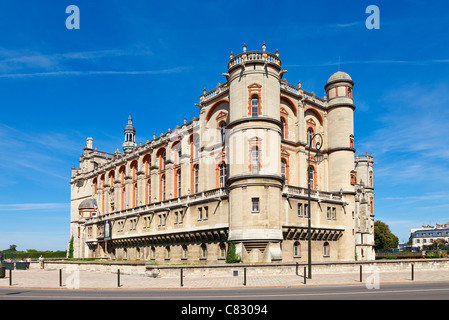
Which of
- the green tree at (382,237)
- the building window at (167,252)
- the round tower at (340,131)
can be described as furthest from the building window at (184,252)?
the green tree at (382,237)

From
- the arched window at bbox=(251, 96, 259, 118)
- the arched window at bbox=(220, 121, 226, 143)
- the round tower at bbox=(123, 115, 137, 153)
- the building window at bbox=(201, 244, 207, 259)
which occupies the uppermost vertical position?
the round tower at bbox=(123, 115, 137, 153)

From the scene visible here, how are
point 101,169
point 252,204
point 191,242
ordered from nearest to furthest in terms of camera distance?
1. point 252,204
2. point 191,242
3. point 101,169

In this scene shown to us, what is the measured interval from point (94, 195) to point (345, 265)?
198 ft

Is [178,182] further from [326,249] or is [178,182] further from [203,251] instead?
[326,249]

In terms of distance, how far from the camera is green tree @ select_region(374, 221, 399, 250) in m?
100

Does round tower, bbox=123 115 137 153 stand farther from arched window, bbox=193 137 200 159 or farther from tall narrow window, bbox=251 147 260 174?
tall narrow window, bbox=251 147 260 174

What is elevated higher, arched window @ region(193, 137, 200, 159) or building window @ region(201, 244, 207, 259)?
arched window @ region(193, 137, 200, 159)

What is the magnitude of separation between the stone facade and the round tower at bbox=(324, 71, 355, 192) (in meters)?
0.12

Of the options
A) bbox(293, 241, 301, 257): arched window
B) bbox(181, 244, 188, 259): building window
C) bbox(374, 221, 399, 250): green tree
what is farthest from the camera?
bbox(374, 221, 399, 250): green tree

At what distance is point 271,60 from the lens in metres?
42.0

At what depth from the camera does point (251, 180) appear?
38719 mm

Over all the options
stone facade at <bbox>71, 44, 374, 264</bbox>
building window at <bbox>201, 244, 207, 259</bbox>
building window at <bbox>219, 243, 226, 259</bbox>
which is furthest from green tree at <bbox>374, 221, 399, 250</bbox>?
building window at <bbox>219, 243, 226, 259</bbox>
